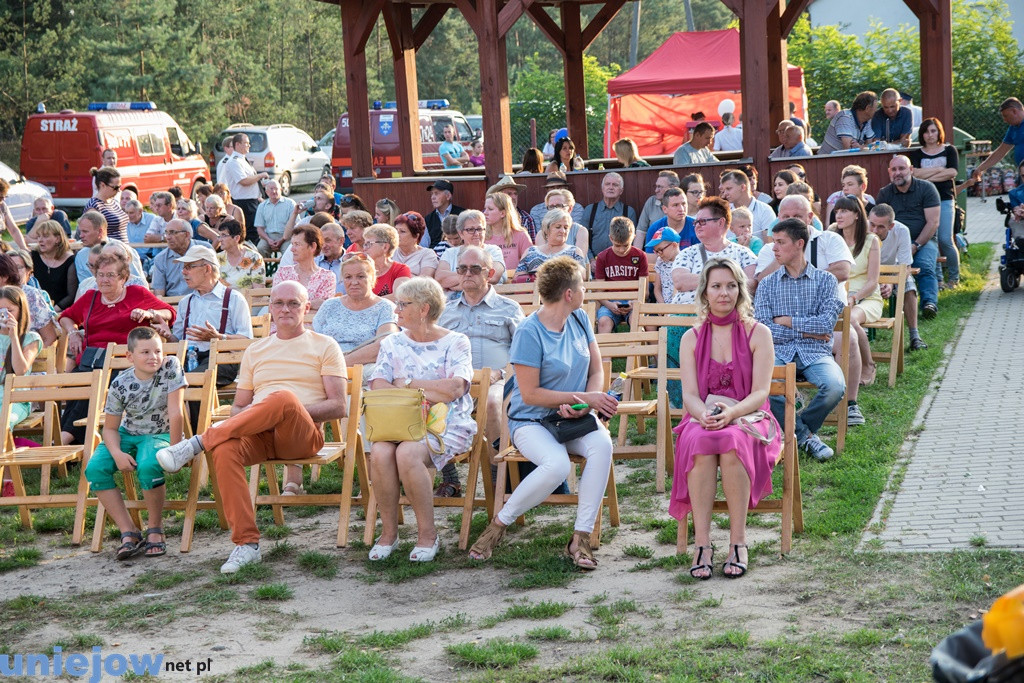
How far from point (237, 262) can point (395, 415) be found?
4660 millimetres

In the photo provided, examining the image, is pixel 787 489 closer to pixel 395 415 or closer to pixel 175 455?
pixel 395 415

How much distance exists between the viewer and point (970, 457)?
7176mm

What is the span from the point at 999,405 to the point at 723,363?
3.22 meters

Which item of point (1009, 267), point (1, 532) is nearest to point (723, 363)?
point (1, 532)

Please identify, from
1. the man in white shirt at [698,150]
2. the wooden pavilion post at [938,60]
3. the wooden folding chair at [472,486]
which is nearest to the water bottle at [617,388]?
the wooden folding chair at [472,486]

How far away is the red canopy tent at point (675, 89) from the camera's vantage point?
75.7 feet

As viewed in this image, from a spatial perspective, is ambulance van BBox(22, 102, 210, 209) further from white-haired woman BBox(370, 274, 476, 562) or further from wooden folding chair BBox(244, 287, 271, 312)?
white-haired woman BBox(370, 274, 476, 562)

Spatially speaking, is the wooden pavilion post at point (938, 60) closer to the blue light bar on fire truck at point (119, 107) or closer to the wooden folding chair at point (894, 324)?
the wooden folding chair at point (894, 324)

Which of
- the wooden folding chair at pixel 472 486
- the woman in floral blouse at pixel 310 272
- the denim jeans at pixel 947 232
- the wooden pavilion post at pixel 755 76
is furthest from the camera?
the wooden pavilion post at pixel 755 76

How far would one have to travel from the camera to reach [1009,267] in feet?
40.2

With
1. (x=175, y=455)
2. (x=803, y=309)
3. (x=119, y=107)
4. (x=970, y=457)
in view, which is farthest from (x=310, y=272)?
(x=119, y=107)

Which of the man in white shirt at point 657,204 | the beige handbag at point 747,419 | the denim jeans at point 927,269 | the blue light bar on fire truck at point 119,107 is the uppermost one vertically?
the blue light bar on fire truck at point 119,107

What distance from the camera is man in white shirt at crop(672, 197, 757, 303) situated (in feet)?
26.6

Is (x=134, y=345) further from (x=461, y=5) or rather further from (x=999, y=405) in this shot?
(x=461, y=5)
